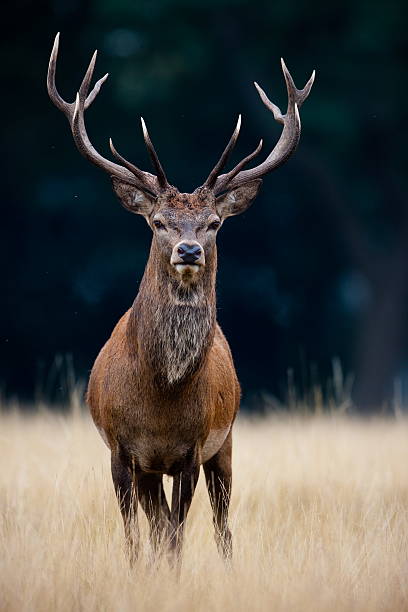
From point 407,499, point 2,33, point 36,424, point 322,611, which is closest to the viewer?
point 322,611

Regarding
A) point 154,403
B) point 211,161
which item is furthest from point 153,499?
point 211,161

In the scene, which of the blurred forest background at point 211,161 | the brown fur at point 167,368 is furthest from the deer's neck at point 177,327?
the blurred forest background at point 211,161

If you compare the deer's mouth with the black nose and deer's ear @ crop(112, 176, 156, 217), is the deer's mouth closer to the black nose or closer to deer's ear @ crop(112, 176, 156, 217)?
the black nose

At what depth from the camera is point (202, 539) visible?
606cm

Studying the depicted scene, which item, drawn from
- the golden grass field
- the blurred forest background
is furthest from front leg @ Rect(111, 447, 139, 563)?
the blurred forest background

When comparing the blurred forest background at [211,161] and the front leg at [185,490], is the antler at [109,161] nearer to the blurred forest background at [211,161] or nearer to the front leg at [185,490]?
the front leg at [185,490]

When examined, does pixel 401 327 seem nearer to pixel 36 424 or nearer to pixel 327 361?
pixel 327 361

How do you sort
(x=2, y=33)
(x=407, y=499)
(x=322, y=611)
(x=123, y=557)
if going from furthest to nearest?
(x=2, y=33), (x=407, y=499), (x=123, y=557), (x=322, y=611)

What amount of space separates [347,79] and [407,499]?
27.3 ft

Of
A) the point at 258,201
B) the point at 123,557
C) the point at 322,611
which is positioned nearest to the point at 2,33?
the point at 258,201

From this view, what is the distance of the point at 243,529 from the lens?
235 inches

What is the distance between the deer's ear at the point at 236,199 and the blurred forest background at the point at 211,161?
27.1ft

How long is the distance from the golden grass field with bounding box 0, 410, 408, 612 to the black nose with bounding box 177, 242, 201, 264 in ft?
4.03

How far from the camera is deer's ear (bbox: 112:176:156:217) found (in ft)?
18.6
